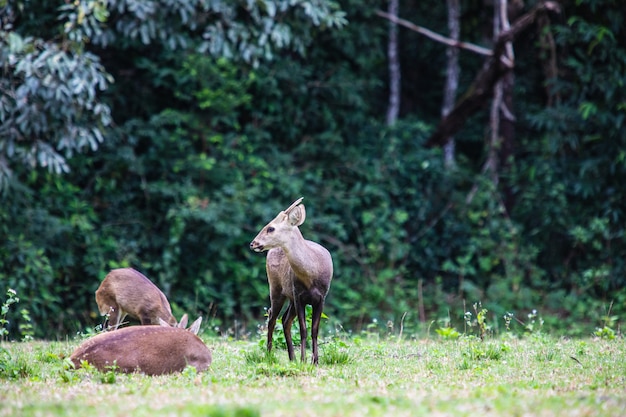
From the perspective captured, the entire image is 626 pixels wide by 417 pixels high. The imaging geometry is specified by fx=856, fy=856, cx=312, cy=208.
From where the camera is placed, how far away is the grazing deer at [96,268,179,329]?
29.2ft

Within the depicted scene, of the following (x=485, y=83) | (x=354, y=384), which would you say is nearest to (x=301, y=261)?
(x=354, y=384)

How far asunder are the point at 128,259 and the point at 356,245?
4719 mm

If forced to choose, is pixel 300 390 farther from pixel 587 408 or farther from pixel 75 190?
pixel 75 190

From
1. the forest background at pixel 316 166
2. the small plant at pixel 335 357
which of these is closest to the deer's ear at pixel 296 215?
the small plant at pixel 335 357

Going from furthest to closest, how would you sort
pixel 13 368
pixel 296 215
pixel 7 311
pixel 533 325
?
pixel 533 325 → pixel 296 215 → pixel 7 311 → pixel 13 368

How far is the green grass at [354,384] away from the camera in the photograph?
5.00 metres

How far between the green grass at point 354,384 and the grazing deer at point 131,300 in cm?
91

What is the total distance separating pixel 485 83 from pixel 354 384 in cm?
1130

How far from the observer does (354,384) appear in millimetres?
6207

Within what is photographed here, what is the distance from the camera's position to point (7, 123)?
463 inches

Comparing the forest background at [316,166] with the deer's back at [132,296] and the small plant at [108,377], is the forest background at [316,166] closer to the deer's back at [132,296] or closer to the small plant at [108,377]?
the deer's back at [132,296]

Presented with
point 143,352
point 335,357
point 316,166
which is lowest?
point 335,357

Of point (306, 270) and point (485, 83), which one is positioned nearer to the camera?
point (306, 270)

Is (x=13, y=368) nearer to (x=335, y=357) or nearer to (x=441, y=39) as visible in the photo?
(x=335, y=357)
